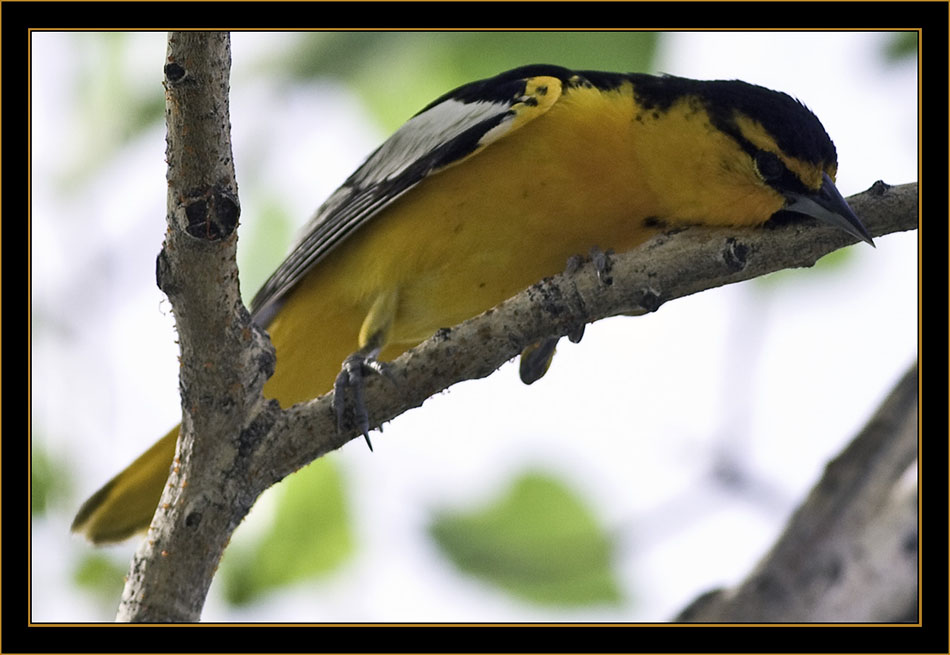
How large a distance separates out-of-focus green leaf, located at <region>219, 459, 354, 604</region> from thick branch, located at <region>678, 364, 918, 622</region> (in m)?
2.00

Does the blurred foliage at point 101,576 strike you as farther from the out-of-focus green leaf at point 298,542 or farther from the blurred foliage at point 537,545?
the blurred foliage at point 537,545

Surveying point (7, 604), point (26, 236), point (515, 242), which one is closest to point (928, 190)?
point (515, 242)

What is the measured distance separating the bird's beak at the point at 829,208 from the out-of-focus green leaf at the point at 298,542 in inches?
101

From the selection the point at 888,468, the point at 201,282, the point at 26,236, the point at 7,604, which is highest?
the point at 26,236

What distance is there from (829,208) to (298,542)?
118 inches

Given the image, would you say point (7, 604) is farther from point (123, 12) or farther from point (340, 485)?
point (340, 485)

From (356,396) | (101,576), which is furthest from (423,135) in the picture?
(101,576)

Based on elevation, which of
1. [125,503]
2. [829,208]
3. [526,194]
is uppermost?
[526,194]

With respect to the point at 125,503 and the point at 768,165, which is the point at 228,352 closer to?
the point at 125,503

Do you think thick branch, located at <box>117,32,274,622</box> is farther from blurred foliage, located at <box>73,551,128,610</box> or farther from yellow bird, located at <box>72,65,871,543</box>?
blurred foliage, located at <box>73,551,128,610</box>

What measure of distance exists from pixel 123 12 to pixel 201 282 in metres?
1.06

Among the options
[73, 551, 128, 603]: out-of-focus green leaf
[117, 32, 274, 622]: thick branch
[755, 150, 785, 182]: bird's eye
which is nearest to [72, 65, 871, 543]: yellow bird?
[755, 150, 785, 182]: bird's eye

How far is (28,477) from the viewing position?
3150 millimetres

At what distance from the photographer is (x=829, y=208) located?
3820 mm
